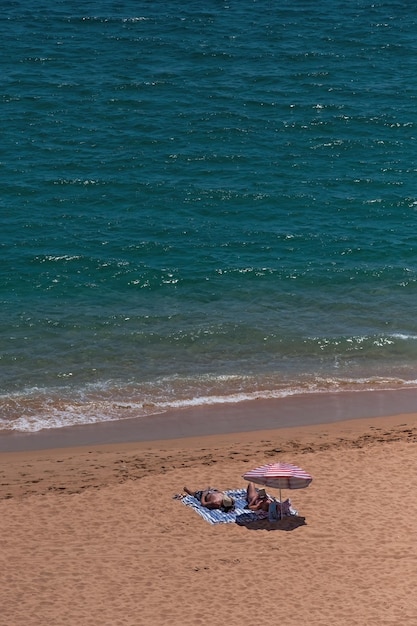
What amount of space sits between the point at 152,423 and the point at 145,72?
22.5 m

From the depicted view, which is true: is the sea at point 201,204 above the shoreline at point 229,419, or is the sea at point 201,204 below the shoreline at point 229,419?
above

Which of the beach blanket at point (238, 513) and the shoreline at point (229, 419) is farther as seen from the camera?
the shoreline at point (229, 419)

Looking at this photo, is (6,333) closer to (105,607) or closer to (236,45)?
(105,607)

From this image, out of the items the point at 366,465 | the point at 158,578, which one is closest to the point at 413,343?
the point at 366,465

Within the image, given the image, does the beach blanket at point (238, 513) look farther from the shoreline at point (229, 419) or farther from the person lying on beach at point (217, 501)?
the shoreline at point (229, 419)

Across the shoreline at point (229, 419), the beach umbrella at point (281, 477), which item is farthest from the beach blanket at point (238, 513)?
the shoreline at point (229, 419)

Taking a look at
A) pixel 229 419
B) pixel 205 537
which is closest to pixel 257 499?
pixel 205 537

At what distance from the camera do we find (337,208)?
3984 cm

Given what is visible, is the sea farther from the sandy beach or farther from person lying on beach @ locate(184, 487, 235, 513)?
person lying on beach @ locate(184, 487, 235, 513)

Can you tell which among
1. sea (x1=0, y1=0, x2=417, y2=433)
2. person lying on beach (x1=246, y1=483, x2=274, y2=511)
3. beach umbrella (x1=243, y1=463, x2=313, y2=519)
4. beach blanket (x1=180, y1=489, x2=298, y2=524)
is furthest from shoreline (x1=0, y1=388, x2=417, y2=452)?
beach umbrella (x1=243, y1=463, x2=313, y2=519)

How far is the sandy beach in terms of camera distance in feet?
68.8

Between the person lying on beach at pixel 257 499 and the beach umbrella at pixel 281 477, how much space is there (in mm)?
309

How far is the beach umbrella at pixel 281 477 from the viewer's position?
24047 millimetres

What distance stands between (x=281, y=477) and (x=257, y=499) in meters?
0.75
